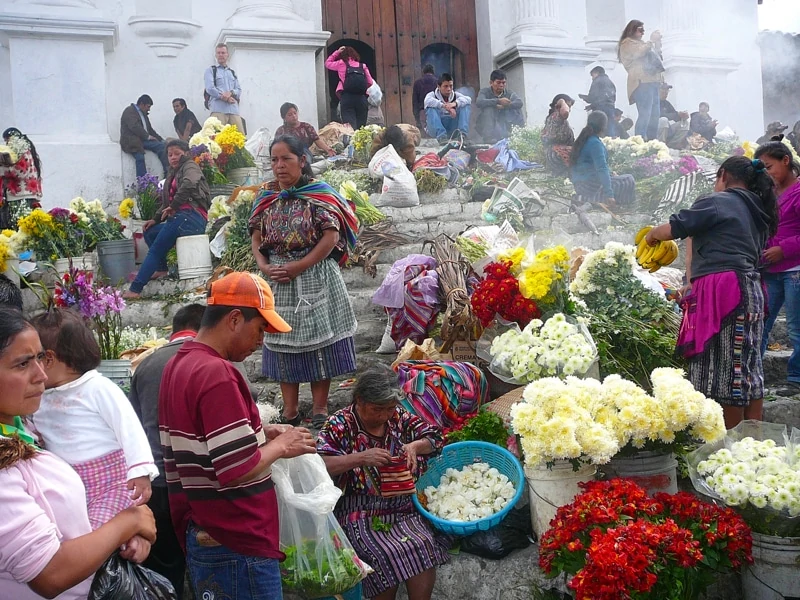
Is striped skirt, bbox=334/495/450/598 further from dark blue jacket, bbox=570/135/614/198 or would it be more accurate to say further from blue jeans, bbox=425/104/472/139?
blue jeans, bbox=425/104/472/139

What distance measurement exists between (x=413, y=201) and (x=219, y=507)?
6856 millimetres

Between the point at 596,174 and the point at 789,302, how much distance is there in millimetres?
4748

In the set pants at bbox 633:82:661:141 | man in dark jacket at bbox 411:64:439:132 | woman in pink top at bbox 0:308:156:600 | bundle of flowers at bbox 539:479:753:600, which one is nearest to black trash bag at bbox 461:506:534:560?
bundle of flowers at bbox 539:479:753:600

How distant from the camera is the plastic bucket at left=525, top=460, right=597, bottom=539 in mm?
3779

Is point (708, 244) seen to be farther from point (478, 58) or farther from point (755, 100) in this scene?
point (755, 100)

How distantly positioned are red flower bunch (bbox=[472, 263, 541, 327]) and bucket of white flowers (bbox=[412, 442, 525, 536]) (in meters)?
0.89

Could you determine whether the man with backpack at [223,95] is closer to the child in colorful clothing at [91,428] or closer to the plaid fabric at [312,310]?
the plaid fabric at [312,310]

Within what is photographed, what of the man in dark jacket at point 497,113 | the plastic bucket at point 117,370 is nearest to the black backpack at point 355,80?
the man in dark jacket at point 497,113

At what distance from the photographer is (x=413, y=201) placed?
9.20m

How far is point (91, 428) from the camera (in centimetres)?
268

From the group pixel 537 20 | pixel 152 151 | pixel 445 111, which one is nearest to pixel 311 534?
pixel 152 151

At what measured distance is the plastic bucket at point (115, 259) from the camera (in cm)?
761

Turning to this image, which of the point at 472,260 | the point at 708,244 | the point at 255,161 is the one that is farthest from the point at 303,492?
the point at 255,161

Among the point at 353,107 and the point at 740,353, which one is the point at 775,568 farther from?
the point at 353,107
